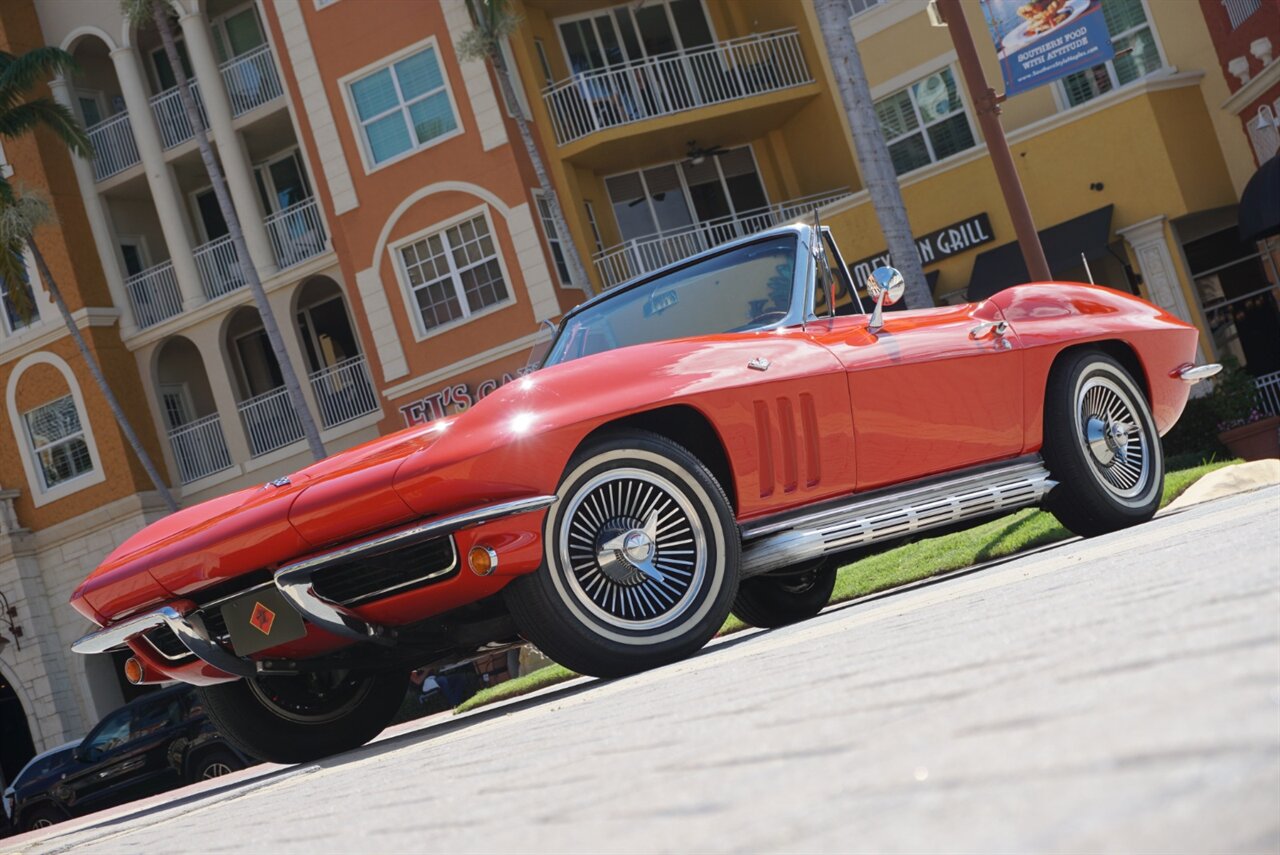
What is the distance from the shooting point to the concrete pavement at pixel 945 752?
771mm

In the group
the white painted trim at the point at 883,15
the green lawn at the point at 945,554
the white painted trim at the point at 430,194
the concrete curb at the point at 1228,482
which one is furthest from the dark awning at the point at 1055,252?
the concrete curb at the point at 1228,482

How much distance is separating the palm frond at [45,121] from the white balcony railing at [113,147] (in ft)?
9.64

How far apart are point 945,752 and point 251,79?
101 ft

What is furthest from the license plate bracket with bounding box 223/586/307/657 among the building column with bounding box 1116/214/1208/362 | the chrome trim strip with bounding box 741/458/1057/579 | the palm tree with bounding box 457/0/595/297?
the building column with bounding box 1116/214/1208/362

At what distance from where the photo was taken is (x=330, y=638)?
4.93 m

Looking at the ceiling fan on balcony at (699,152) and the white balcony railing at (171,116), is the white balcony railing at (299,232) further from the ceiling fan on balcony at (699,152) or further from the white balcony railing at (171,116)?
the ceiling fan on balcony at (699,152)

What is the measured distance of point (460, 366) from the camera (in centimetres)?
2552

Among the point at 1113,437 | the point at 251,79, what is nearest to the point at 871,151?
the point at 1113,437

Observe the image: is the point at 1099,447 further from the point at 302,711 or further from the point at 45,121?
the point at 45,121

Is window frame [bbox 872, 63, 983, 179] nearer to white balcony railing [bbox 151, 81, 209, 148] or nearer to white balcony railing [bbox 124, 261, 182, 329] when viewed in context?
white balcony railing [bbox 151, 81, 209, 148]

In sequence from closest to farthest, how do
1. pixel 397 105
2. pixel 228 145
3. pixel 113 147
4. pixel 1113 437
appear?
pixel 1113 437, pixel 397 105, pixel 228 145, pixel 113 147

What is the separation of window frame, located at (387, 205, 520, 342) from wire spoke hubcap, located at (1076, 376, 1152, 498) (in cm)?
1916

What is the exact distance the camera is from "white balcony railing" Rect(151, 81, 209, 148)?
3028cm

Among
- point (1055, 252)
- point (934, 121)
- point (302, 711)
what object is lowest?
point (302, 711)
